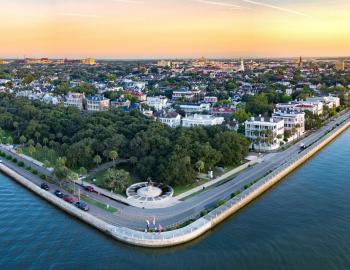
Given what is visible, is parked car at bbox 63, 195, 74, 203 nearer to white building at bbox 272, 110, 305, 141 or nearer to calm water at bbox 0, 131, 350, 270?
calm water at bbox 0, 131, 350, 270

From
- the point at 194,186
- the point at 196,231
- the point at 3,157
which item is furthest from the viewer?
the point at 3,157

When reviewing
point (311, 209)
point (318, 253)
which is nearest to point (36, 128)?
point (311, 209)

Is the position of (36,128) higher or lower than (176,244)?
higher

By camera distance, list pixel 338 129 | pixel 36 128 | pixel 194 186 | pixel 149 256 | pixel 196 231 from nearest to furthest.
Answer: pixel 149 256 < pixel 196 231 < pixel 194 186 < pixel 36 128 < pixel 338 129

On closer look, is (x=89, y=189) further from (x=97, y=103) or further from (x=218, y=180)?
(x=97, y=103)

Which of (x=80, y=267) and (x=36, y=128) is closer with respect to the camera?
(x=80, y=267)

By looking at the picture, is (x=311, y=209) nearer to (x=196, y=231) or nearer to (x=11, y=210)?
(x=196, y=231)

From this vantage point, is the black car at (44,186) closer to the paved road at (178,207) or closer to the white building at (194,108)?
the paved road at (178,207)
